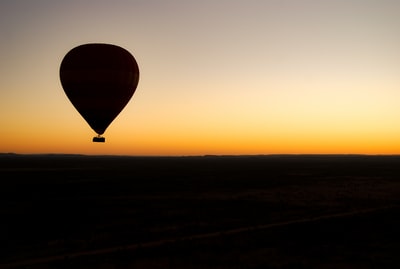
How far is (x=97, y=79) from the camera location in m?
29.1

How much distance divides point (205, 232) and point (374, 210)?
38.3 feet

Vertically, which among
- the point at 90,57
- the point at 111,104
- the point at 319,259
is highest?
the point at 90,57

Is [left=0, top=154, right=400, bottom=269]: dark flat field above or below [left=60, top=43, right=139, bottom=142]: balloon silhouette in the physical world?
below

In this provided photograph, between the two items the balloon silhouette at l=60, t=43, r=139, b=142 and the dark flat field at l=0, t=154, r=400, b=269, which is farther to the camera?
the balloon silhouette at l=60, t=43, r=139, b=142

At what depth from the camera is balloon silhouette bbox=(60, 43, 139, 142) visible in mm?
29109

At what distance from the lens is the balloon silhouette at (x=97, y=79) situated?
29109 millimetres

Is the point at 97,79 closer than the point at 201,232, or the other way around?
the point at 201,232

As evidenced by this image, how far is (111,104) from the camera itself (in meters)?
29.8

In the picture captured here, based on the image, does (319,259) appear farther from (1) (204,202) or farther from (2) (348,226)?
(1) (204,202)

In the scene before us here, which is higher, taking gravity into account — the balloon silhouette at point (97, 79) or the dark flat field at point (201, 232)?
the balloon silhouette at point (97, 79)

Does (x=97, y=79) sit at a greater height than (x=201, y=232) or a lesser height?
greater

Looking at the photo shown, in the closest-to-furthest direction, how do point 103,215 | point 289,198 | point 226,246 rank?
point 226,246, point 103,215, point 289,198

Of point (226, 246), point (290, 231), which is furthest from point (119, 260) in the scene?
point (290, 231)

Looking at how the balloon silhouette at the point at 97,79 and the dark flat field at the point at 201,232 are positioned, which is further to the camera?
the balloon silhouette at the point at 97,79
